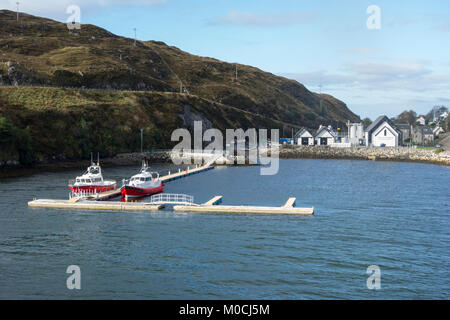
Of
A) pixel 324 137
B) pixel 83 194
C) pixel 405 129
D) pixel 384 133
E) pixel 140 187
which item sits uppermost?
pixel 405 129

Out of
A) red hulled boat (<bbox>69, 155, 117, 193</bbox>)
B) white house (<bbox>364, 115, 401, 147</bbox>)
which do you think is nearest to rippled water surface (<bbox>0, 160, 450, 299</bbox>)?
red hulled boat (<bbox>69, 155, 117, 193</bbox>)

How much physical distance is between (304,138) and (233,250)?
128901 mm

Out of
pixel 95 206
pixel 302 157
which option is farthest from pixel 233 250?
pixel 302 157

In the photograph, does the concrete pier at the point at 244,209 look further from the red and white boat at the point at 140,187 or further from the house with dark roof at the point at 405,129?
the house with dark roof at the point at 405,129

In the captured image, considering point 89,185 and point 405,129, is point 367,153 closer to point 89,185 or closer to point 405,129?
point 405,129

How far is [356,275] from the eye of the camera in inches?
1230

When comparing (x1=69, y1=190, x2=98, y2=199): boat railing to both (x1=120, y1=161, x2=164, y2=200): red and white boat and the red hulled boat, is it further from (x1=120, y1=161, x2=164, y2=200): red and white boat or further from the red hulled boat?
(x1=120, y1=161, x2=164, y2=200): red and white boat

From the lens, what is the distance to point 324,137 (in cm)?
16112

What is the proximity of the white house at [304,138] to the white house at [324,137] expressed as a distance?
1718 mm

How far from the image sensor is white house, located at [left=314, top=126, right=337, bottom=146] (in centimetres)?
16038

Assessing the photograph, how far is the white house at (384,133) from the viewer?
148 metres

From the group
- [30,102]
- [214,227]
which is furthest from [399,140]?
[214,227]

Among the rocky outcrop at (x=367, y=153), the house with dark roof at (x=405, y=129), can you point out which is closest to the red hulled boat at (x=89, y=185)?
the rocky outcrop at (x=367, y=153)
